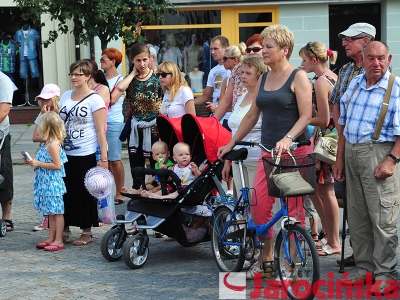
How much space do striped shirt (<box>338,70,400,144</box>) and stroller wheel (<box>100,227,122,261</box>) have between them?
8.15 feet

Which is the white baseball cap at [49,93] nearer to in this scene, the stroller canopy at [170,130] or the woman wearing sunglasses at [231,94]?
the stroller canopy at [170,130]

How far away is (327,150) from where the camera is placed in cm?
754

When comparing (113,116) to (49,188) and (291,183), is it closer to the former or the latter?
(49,188)

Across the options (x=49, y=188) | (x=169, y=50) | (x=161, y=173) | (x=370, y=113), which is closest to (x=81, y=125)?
(x=49, y=188)

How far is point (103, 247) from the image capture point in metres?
7.55

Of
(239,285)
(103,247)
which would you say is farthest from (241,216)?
(103,247)

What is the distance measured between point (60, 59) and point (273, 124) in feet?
48.7

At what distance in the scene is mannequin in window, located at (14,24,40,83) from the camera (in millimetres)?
20844

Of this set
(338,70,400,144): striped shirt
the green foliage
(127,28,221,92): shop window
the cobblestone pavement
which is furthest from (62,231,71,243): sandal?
(127,28,221,92): shop window

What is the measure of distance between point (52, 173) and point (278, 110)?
2811 mm

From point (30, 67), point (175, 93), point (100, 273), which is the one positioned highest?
point (30, 67)

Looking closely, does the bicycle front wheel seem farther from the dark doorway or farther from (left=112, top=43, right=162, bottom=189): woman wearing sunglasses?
the dark doorway

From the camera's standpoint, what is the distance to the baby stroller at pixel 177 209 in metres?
7.33

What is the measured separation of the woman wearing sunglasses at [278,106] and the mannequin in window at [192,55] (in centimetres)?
1353
